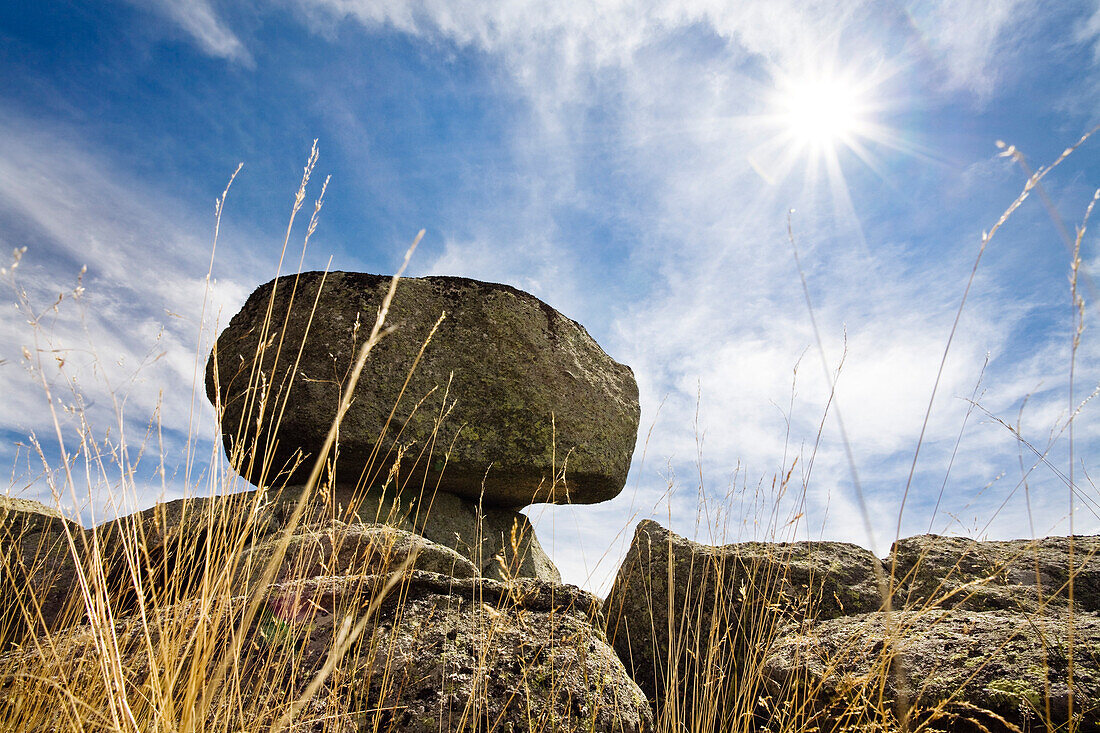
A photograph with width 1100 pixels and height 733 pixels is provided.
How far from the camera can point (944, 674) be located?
1.93m

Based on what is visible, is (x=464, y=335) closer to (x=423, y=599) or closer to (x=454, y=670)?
(x=423, y=599)

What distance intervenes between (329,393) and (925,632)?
3.61 m

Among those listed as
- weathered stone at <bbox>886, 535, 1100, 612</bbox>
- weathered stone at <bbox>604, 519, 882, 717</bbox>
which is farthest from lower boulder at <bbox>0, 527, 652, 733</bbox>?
weathered stone at <bbox>886, 535, 1100, 612</bbox>

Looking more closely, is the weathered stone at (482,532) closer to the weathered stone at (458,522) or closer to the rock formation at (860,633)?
the weathered stone at (458,522)

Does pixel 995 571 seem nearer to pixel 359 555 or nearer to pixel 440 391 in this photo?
pixel 359 555

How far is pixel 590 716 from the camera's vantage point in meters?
1.76

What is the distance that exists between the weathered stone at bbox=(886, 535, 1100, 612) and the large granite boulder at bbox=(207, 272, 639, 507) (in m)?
2.06

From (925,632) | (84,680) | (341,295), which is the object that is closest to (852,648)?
(925,632)

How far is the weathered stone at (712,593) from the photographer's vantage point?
2.72 metres

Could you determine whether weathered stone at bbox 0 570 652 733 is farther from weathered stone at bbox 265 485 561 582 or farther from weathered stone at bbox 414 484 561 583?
weathered stone at bbox 414 484 561 583

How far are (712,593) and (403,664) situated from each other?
5.23 feet

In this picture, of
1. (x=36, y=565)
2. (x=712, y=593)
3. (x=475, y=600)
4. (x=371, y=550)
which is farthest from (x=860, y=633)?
(x=36, y=565)

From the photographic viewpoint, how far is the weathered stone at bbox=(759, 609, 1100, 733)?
169 centimetres

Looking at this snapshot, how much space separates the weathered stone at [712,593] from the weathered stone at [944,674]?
40cm
